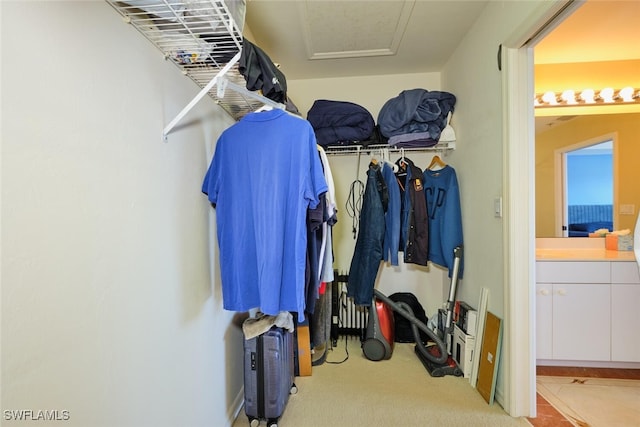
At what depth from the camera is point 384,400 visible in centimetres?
168

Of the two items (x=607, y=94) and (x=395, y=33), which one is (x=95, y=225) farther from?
(x=607, y=94)

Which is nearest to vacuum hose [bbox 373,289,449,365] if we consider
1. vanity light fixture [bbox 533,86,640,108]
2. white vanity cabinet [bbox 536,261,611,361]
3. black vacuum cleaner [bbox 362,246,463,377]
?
black vacuum cleaner [bbox 362,246,463,377]

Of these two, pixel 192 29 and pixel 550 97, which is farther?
pixel 550 97

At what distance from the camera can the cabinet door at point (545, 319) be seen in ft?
6.34

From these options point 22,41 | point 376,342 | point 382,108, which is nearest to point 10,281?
point 22,41

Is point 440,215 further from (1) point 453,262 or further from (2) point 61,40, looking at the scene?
(2) point 61,40

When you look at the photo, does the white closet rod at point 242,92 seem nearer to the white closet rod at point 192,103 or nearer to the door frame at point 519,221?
the white closet rod at point 192,103

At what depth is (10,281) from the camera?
518 mm

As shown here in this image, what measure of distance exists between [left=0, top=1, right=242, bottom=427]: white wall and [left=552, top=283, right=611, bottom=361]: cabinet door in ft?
7.83

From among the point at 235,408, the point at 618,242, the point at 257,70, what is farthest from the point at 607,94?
the point at 235,408

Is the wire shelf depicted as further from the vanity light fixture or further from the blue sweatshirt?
the vanity light fixture

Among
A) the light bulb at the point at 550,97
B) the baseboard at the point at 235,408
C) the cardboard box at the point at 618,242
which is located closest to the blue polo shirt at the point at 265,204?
the baseboard at the point at 235,408

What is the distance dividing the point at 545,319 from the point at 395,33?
2331mm

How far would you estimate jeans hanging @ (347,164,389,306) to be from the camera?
2.21m
